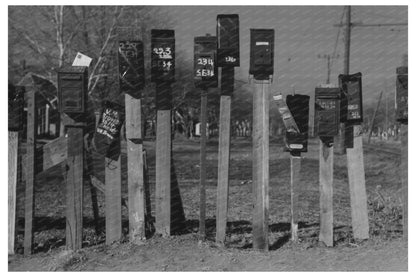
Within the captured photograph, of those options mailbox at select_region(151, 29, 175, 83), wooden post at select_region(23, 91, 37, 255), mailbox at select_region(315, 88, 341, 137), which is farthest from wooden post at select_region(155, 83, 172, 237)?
mailbox at select_region(315, 88, 341, 137)

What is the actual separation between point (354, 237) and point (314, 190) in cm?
479

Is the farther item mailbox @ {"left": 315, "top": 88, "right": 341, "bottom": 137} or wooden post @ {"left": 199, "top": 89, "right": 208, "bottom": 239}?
mailbox @ {"left": 315, "top": 88, "right": 341, "bottom": 137}

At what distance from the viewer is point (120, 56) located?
5137 millimetres

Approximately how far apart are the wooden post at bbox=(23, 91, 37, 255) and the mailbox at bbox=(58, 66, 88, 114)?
325mm

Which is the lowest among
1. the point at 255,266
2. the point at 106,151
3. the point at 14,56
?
the point at 255,266

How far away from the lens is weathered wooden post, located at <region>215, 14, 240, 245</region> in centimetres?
507

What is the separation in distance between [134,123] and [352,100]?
89.7 inches

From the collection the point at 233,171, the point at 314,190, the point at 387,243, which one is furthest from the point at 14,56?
the point at 387,243

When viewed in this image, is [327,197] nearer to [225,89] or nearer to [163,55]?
[225,89]

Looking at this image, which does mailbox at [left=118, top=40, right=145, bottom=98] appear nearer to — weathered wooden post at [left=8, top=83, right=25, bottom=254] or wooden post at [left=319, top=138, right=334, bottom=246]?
weathered wooden post at [left=8, top=83, right=25, bottom=254]

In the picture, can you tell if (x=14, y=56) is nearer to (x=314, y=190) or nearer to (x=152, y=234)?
(x=314, y=190)

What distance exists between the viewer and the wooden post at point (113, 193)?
5195 mm

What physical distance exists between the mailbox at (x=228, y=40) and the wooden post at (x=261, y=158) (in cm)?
33

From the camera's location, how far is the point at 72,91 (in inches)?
199
